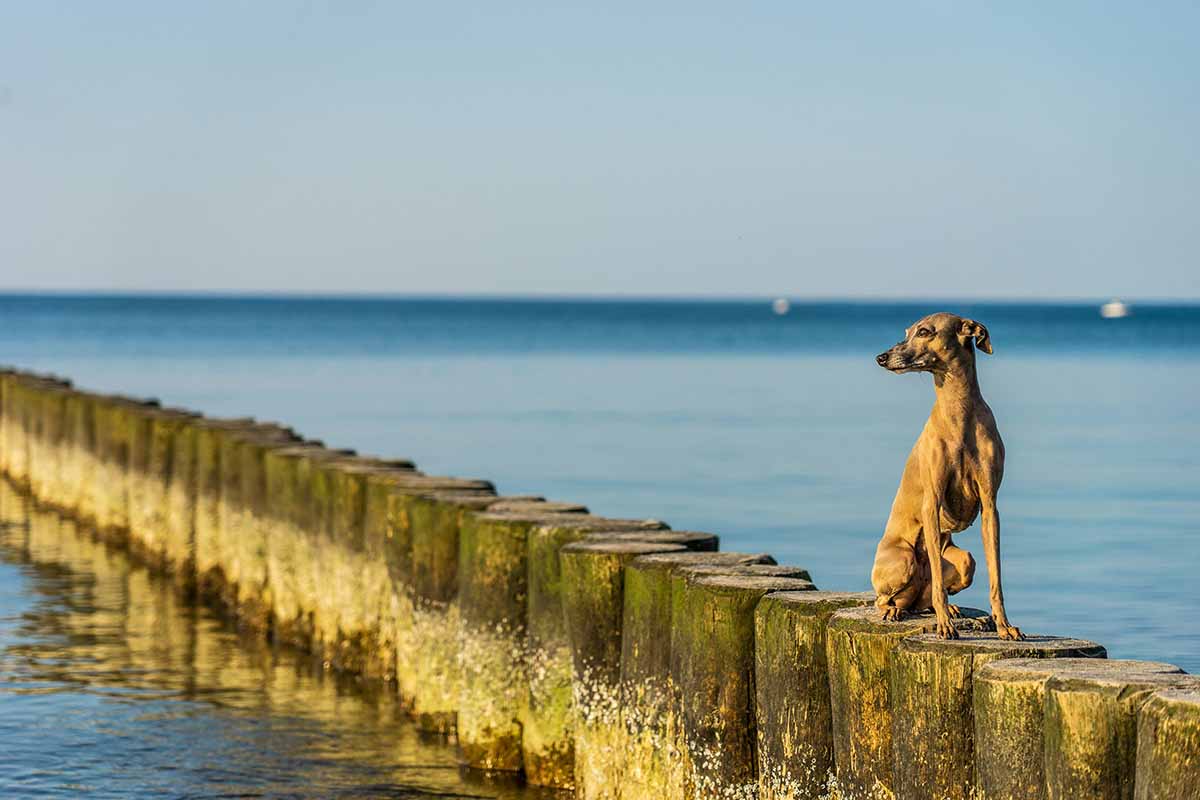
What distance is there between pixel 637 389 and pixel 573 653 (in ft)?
119

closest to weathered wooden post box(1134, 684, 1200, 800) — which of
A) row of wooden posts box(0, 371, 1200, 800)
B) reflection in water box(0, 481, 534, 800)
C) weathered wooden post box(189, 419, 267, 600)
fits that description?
row of wooden posts box(0, 371, 1200, 800)

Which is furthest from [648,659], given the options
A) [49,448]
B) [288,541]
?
[49,448]

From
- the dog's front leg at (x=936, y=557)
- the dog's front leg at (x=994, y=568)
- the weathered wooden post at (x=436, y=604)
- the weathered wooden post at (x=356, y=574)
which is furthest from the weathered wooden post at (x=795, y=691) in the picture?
the weathered wooden post at (x=356, y=574)

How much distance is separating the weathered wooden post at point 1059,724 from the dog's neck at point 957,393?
3.24 ft

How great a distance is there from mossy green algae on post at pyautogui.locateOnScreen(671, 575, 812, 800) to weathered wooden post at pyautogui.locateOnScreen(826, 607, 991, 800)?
702 millimetres

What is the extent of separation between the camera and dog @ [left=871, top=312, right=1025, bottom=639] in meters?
6.04

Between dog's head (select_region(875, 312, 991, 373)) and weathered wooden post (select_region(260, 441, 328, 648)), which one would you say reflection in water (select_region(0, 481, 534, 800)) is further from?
dog's head (select_region(875, 312, 991, 373))

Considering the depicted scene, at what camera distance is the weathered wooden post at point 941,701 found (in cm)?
558

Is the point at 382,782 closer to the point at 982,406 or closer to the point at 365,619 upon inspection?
the point at 365,619

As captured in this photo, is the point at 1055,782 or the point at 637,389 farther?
the point at 637,389

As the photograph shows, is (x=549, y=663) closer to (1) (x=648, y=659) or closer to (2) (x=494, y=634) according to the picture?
(2) (x=494, y=634)

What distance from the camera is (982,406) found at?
20.2ft

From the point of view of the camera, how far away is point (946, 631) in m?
5.79

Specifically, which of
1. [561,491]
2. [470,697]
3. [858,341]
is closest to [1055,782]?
[470,697]
